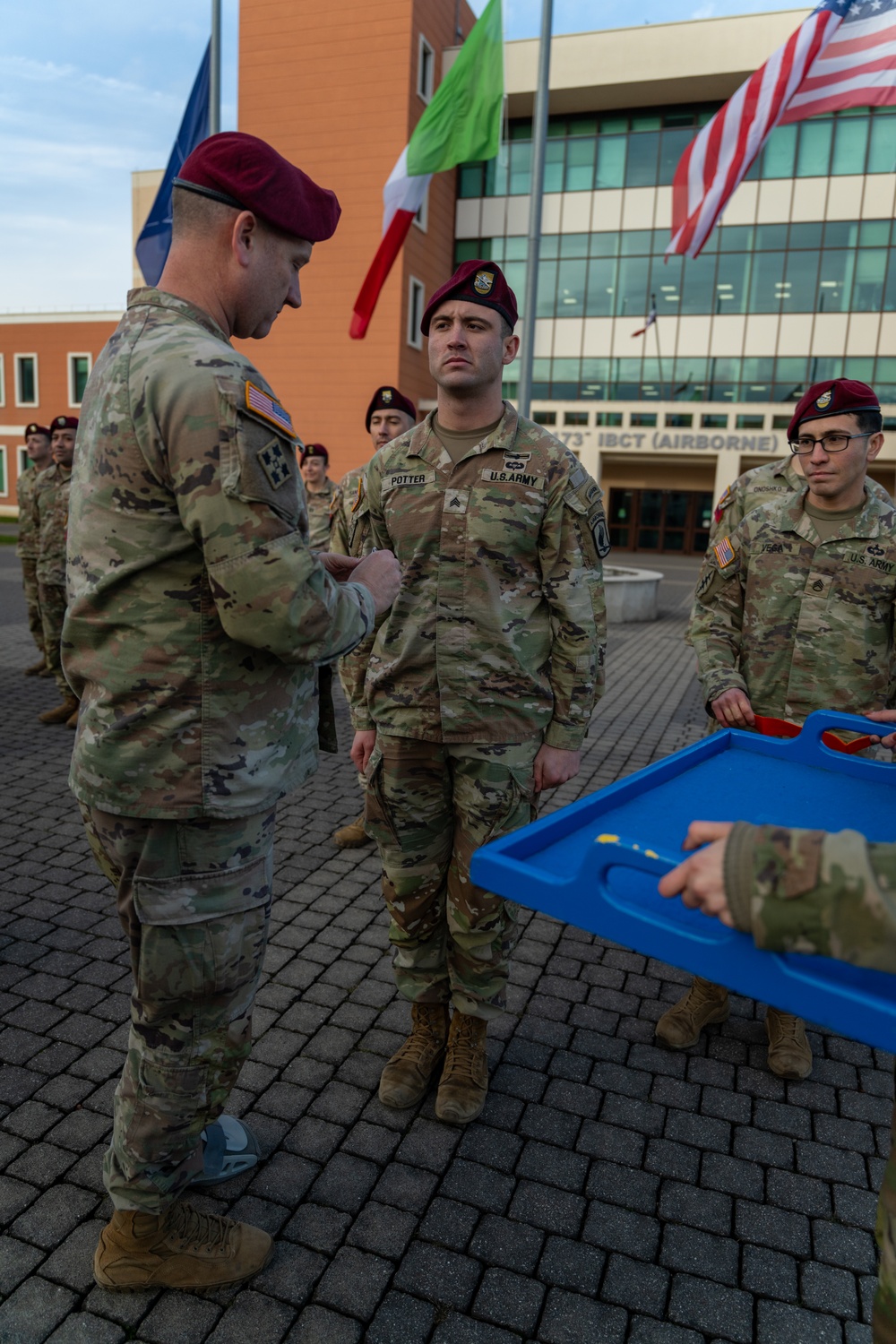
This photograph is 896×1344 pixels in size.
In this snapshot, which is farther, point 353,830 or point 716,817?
point 353,830

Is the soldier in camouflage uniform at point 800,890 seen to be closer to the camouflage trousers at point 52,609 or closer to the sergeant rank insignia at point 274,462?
the sergeant rank insignia at point 274,462

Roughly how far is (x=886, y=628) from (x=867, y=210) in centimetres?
3238

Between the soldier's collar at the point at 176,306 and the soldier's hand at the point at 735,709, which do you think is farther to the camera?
the soldier's hand at the point at 735,709

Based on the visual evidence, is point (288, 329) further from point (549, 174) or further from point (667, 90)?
point (667, 90)

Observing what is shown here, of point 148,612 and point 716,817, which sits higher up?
point 148,612

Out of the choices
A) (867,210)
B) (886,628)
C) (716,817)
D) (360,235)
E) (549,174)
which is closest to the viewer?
(716,817)

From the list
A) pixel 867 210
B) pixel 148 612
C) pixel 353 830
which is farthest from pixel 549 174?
pixel 148 612

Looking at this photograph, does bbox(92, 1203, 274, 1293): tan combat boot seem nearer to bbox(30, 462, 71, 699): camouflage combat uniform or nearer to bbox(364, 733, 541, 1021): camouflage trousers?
bbox(364, 733, 541, 1021): camouflage trousers

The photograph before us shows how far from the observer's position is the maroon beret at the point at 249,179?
5.87 ft

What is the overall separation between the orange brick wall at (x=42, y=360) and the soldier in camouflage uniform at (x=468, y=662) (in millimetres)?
40861

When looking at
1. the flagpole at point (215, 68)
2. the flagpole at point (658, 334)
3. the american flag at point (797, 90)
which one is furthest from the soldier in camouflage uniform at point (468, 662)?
the flagpole at point (658, 334)

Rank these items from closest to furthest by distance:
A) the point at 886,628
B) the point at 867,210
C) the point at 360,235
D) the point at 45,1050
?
the point at 45,1050 < the point at 886,628 < the point at 360,235 < the point at 867,210

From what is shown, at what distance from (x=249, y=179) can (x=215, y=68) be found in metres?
10.9

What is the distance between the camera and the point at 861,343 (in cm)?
3014
